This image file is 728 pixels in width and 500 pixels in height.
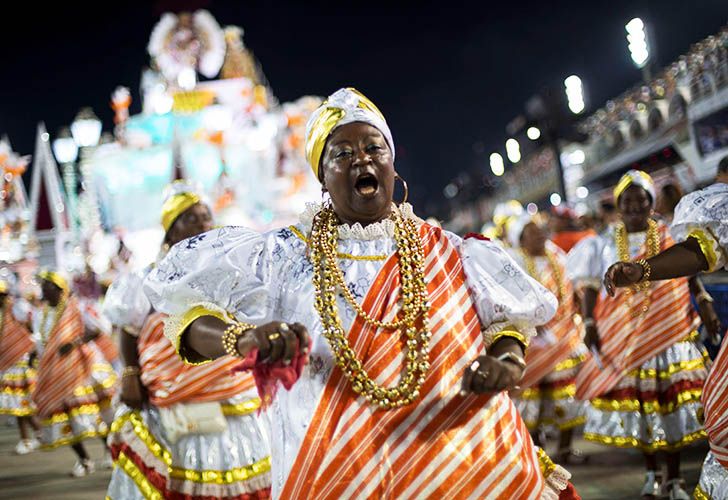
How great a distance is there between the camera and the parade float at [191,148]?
48.8 metres

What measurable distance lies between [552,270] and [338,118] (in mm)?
5525

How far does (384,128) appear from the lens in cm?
306

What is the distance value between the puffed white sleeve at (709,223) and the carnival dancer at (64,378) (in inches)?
288

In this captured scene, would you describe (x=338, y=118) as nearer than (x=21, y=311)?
Yes

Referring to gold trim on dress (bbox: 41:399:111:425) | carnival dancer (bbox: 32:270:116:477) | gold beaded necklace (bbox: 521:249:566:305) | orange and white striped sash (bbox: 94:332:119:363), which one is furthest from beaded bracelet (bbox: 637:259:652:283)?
orange and white striped sash (bbox: 94:332:119:363)

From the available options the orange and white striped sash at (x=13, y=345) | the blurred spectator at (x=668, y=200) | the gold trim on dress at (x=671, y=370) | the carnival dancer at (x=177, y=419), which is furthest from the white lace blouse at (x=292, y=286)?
the orange and white striped sash at (x=13, y=345)

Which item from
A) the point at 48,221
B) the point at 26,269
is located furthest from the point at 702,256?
the point at 48,221

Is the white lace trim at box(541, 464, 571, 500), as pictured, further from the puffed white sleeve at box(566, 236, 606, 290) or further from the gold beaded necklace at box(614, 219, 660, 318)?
the puffed white sleeve at box(566, 236, 606, 290)

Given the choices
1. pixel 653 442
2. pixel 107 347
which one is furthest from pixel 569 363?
pixel 107 347

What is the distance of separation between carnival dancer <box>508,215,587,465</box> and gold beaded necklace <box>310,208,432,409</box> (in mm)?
4837

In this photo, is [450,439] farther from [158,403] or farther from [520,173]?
[520,173]

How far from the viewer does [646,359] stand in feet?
19.9

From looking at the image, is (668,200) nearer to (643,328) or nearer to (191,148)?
(643,328)

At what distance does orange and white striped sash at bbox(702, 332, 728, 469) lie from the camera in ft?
11.2
